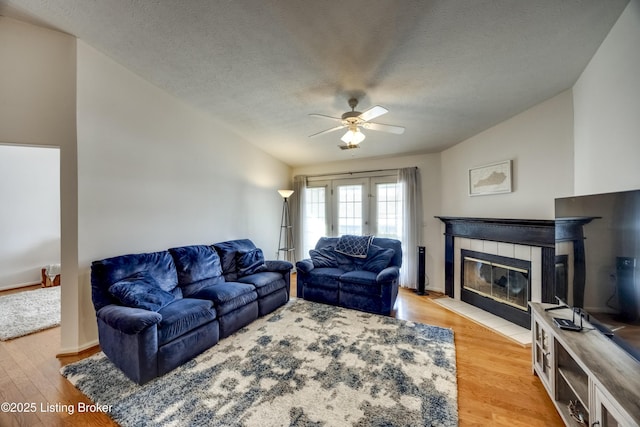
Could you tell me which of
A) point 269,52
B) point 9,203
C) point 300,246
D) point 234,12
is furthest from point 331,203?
point 9,203

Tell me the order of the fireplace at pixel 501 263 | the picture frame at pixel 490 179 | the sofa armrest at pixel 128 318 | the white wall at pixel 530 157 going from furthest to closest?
the picture frame at pixel 490 179 < the fireplace at pixel 501 263 < the white wall at pixel 530 157 < the sofa armrest at pixel 128 318

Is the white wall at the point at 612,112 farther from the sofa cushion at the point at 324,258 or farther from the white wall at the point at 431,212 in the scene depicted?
the sofa cushion at the point at 324,258

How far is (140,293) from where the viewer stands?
2238 mm

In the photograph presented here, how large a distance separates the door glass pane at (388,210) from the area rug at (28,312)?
16.1ft

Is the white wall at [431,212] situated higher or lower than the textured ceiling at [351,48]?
lower

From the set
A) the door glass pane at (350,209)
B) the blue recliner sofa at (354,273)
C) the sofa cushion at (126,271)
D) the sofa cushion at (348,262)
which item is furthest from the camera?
the door glass pane at (350,209)

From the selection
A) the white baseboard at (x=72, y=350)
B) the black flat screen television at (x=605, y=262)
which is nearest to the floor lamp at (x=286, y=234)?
the white baseboard at (x=72, y=350)

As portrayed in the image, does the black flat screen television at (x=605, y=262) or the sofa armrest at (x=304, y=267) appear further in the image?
the sofa armrest at (x=304, y=267)

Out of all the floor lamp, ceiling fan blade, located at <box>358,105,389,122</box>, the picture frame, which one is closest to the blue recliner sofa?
the floor lamp

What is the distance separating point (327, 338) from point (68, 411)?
6.82 ft

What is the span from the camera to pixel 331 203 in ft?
17.4

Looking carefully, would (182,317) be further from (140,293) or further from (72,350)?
(72,350)

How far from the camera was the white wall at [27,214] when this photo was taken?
13.7ft

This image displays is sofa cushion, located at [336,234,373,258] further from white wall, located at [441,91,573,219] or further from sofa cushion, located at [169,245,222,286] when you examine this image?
sofa cushion, located at [169,245,222,286]
